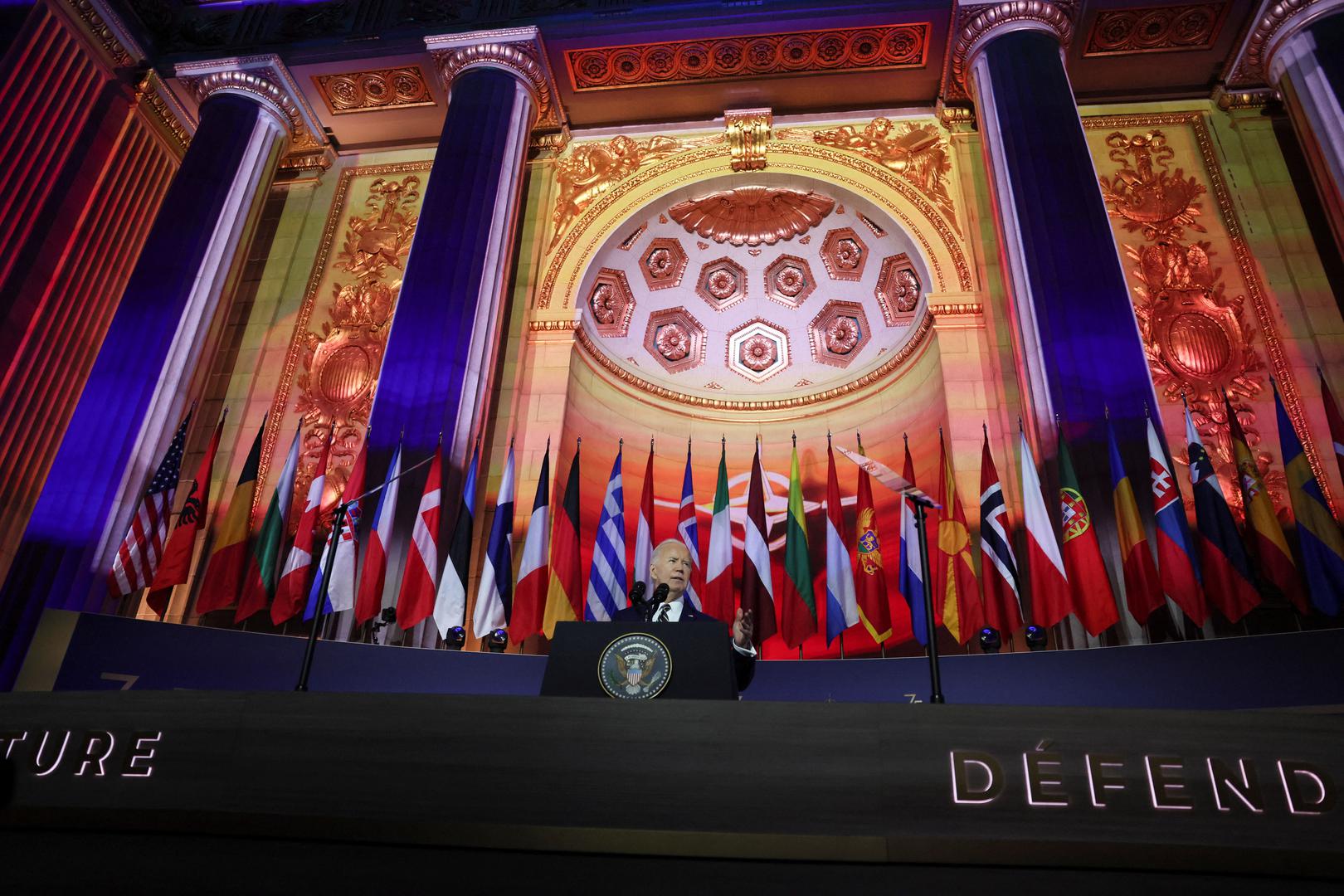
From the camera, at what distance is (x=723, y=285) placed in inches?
576

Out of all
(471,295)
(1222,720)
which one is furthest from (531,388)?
(1222,720)

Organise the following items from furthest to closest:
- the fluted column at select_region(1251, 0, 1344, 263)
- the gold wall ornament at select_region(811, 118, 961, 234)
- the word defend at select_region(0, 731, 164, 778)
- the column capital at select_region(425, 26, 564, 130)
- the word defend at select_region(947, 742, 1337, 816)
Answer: the gold wall ornament at select_region(811, 118, 961, 234)
the column capital at select_region(425, 26, 564, 130)
the fluted column at select_region(1251, 0, 1344, 263)
the word defend at select_region(0, 731, 164, 778)
the word defend at select_region(947, 742, 1337, 816)

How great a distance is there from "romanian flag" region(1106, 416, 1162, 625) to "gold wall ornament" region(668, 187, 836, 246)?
21.8 feet

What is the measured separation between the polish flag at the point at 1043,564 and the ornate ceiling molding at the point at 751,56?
6960 mm

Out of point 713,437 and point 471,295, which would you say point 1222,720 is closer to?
point 471,295

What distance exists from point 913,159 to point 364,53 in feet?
24.6

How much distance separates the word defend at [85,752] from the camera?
11.3 ft

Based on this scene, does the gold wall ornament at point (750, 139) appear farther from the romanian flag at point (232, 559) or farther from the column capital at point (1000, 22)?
the romanian flag at point (232, 559)

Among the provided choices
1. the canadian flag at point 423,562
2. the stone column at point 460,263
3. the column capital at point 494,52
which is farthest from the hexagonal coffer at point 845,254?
the canadian flag at point 423,562

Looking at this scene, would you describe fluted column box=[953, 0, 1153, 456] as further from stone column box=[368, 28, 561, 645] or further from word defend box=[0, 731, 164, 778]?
word defend box=[0, 731, 164, 778]

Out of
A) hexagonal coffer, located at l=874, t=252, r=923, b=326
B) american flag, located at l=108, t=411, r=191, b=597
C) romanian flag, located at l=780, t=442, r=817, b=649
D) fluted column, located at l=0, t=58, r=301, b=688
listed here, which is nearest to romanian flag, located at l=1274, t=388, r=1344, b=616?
romanian flag, located at l=780, t=442, r=817, b=649

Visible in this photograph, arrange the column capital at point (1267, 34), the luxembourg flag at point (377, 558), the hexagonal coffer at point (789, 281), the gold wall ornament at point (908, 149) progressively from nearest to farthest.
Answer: the luxembourg flag at point (377, 558)
the column capital at point (1267, 34)
the gold wall ornament at point (908, 149)
the hexagonal coffer at point (789, 281)

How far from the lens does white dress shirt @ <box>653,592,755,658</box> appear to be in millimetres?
4652

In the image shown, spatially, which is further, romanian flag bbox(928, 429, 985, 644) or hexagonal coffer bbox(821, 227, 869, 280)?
hexagonal coffer bbox(821, 227, 869, 280)
